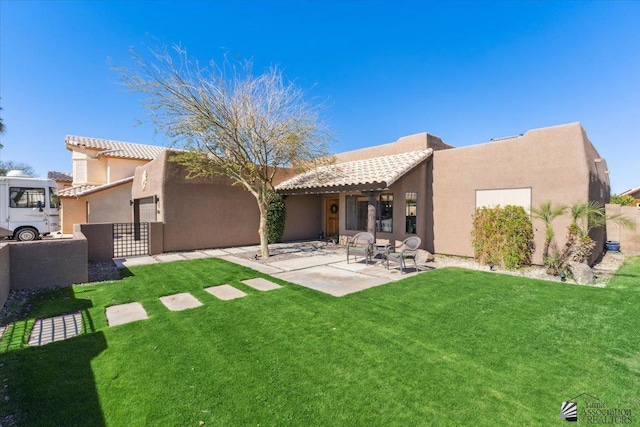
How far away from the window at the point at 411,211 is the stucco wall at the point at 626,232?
11405 mm

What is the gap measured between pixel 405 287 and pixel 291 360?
15.7ft

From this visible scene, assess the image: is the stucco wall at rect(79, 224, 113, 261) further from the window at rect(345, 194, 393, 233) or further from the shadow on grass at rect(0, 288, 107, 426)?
the window at rect(345, 194, 393, 233)

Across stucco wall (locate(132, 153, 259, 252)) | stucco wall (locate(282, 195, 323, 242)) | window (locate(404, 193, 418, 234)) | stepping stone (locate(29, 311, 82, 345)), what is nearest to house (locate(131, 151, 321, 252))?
stucco wall (locate(132, 153, 259, 252))

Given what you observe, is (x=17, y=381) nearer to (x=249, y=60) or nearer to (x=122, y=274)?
(x=122, y=274)

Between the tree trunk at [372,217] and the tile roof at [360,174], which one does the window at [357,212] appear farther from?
the tree trunk at [372,217]

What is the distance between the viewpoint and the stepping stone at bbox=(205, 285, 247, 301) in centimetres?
731

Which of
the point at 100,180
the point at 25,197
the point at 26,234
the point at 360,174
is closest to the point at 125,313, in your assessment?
the point at 360,174

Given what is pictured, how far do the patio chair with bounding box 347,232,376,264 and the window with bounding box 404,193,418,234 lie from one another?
2.40 m

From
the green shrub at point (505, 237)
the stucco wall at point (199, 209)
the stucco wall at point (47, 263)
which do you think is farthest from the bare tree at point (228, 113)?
the green shrub at point (505, 237)

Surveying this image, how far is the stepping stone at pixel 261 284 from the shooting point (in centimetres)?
800

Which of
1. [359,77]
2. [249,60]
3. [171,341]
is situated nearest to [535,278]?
[171,341]

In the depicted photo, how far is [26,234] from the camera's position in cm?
1549

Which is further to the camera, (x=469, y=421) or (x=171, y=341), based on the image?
(x=171, y=341)

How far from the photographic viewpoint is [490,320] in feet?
19.0
